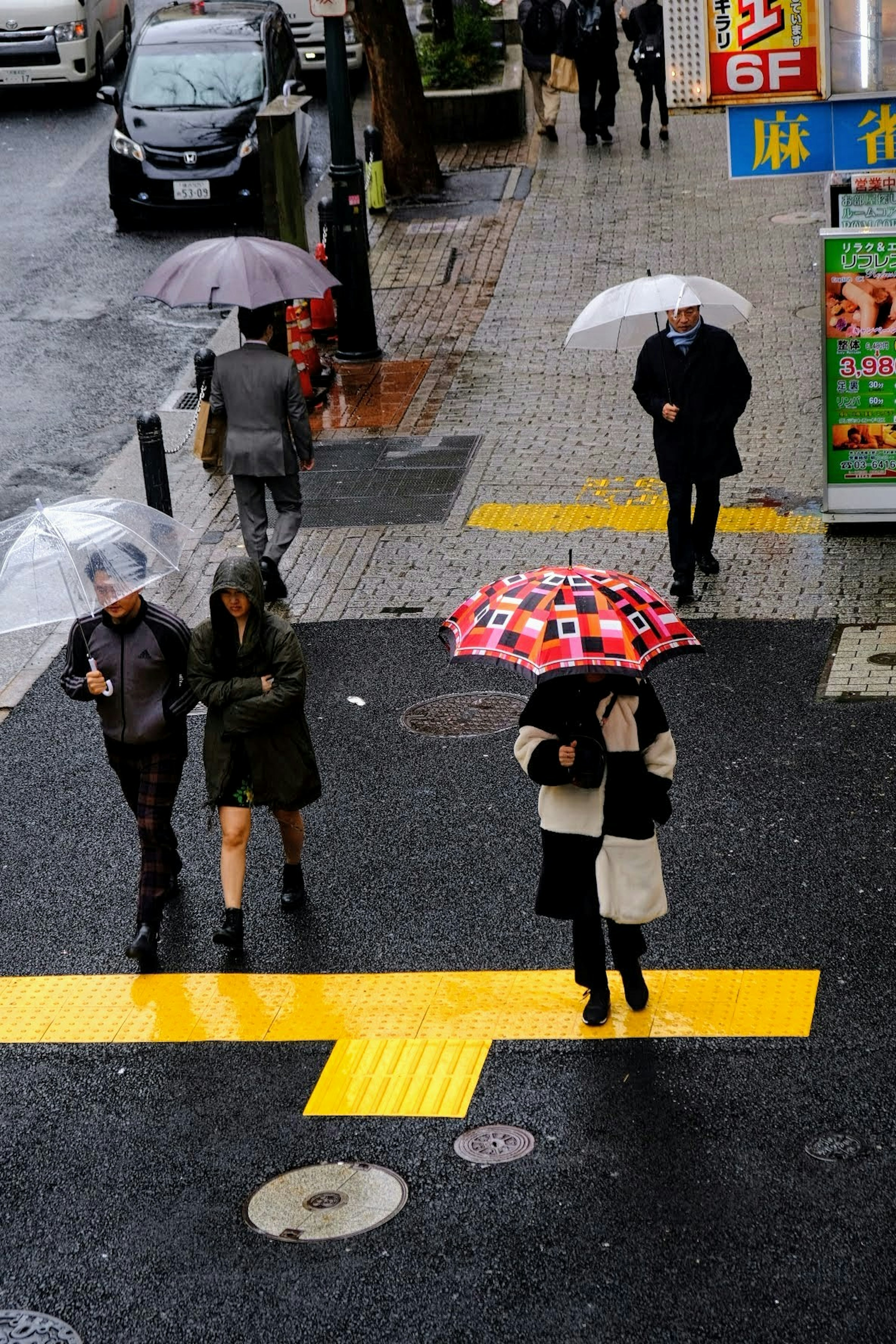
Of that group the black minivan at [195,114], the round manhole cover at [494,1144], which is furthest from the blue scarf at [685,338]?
the black minivan at [195,114]

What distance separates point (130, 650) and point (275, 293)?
405 centimetres

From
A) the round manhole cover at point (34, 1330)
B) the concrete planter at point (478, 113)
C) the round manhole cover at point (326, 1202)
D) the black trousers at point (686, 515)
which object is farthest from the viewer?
the concrete planter at point (478, 113)

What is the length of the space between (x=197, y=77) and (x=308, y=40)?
5324mm

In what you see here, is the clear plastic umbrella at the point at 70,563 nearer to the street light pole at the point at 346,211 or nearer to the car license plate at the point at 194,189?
the street light pole at the point at 346,211

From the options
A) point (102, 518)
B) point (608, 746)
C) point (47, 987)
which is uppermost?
point (102, 518)

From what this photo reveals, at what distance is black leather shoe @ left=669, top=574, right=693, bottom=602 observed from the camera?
11.3 meters

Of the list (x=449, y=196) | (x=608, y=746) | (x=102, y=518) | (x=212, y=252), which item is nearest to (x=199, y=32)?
(x=449, y=196)

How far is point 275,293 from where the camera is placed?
36.6ft

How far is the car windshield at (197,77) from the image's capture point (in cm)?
2131

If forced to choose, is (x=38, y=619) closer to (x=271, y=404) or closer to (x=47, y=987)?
(x=47, y=987)

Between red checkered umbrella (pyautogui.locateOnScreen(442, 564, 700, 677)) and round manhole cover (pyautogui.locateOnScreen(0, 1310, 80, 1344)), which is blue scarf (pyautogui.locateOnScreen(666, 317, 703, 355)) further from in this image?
round manhole cover (pyautogui.locateOnScreen(0, 1310, 80, 1344))

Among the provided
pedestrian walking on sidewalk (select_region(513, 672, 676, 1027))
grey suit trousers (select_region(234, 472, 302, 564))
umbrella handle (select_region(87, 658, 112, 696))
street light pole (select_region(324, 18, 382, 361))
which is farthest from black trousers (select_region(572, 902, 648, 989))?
street light pole (select_region(324, 18, 382, 361))

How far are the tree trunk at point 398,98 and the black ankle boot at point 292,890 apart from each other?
48.8ft

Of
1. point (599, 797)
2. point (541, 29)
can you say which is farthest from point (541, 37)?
point (599, 797)
